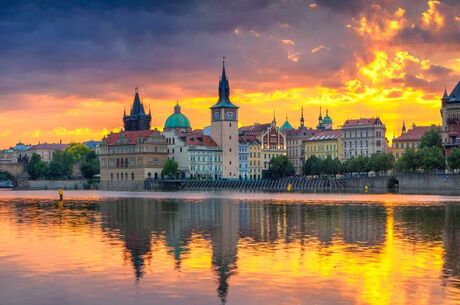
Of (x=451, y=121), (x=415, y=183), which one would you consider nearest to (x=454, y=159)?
(x=415, y=183)

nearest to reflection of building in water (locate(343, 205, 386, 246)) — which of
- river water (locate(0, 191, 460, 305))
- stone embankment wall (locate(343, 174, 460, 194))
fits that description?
river water (locate(0, 191, 460, 305))

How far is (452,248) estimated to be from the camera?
140 feet

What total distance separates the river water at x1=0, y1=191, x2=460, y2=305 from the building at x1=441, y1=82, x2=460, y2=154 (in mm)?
111891

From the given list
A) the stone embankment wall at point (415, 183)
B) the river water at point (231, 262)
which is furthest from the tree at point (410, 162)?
the river water at point (231, 262)

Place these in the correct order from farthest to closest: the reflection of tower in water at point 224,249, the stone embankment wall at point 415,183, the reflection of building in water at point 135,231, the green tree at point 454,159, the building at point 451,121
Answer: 1. the building at point 451,121
2. the green tree at point 454,159
3. the stone embankment wall at point 415,183
4. the reflection of building in water at point 135,231
5. the reflection of tower in water at point 224,249

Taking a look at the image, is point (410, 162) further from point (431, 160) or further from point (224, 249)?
point (224, 249)

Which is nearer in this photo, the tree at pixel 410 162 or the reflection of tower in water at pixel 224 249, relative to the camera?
the reflection of tower in water at pixel 224 249

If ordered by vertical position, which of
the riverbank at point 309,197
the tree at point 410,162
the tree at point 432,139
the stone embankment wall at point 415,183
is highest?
the tree at point 432,139

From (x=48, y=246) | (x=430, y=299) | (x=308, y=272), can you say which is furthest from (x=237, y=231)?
(x=430, y=299)

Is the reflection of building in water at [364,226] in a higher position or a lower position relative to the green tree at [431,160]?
lower

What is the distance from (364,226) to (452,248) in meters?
15.1

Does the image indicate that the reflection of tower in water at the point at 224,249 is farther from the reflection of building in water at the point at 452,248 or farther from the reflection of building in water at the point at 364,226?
the reflection of building in water at the point at 452,248

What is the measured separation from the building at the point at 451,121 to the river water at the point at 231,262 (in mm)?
111891

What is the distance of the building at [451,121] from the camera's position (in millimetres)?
169625
